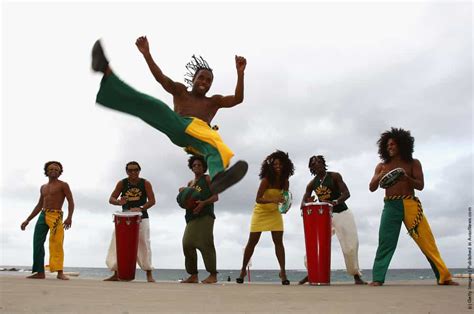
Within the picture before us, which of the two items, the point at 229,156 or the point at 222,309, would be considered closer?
the point at 222,309

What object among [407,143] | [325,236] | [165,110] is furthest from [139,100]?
[407,143]

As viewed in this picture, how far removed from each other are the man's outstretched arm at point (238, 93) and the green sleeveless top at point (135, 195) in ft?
12.4

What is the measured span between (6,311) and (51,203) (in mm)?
5473

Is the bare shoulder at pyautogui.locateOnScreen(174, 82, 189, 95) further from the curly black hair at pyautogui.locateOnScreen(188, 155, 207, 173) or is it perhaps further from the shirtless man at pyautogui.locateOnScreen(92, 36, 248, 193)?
the curly black hair at pyautogui.locateOnScreen(188, 155, 207, 173)

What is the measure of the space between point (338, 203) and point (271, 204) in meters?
0.97

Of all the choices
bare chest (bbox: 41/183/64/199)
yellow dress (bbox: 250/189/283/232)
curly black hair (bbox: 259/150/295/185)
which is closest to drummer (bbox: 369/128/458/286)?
curly black hair (bbox: 259/150/295/185)

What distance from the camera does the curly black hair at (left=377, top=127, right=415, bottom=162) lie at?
23.7 ft

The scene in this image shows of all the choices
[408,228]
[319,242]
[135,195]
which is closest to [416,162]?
[408,228]

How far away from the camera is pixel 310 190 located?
7.96 meters

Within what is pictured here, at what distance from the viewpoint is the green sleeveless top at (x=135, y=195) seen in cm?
839

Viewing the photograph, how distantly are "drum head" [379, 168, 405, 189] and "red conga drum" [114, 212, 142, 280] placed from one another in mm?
3671

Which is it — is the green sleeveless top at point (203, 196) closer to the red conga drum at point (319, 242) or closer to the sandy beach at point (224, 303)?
the red conga drum at point (319, 242)

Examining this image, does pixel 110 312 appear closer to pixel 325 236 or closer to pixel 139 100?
pixel 139 100

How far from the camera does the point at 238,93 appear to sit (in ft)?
16.3
